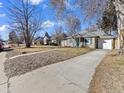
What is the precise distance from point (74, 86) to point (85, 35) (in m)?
43.4

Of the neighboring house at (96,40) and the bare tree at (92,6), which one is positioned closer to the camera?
the bare tree at (92,6)

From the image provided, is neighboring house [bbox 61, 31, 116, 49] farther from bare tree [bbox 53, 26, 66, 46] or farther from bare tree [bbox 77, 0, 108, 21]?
Answer: bare tree [bbox 77, 0, 108, 21]

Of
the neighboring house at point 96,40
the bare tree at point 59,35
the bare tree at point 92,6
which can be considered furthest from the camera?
the bare tree at point 59,35

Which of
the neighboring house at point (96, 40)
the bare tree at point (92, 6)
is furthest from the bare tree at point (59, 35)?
the bare tree at point (92, 6)

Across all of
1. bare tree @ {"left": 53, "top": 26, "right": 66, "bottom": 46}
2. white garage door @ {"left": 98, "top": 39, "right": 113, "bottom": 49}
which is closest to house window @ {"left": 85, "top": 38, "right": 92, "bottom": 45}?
white garage door @ {"left": 98, "top": 39, "right": 113, "bottom": 49}

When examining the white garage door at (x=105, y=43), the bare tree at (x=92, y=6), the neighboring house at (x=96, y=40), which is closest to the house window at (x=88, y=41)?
the neighboring house at (x=96, y=40)

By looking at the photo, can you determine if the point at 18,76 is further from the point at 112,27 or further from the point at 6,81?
the point at 112,27

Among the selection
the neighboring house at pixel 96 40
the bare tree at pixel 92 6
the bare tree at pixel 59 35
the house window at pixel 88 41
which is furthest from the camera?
the bare tree at pixel 59 35

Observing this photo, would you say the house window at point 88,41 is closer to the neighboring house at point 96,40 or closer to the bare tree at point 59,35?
the neighboring house at point 96,40

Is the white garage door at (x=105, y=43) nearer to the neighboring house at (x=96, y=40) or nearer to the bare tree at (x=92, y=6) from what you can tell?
the neighboring house at (x=96, y=40)

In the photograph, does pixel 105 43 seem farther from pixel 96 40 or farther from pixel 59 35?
pixel 59 35

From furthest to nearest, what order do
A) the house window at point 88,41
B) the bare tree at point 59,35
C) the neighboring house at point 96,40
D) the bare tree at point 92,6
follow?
the bare tree at point 59,35 → the house window at point 88,41 → the neighboring house at point 96,40 → the bare tree at point 92,6

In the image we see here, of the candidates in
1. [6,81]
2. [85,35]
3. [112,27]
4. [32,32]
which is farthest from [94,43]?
[6,81]

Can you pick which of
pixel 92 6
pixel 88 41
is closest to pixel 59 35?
pixel 88 41
